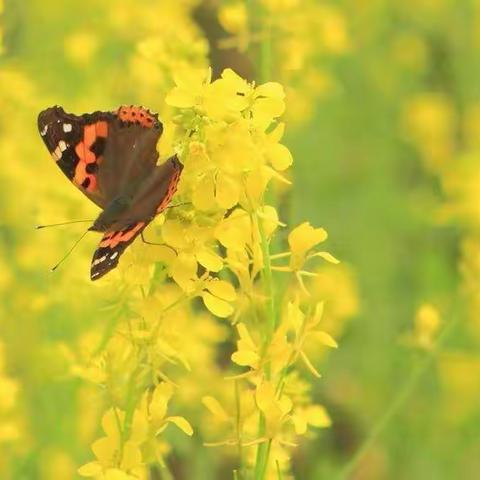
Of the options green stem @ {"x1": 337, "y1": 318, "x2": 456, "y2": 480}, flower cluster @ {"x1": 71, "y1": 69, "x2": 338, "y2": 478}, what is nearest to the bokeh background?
green stem @ {"x1": 337, "y1": 318, "x2": 456, "y2": 480}

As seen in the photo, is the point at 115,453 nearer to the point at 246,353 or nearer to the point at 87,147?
the point at 246,353

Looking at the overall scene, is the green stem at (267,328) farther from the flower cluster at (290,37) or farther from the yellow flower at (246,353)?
the flower cluster at (290,37)

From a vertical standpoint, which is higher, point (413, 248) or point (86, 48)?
point (86, 48)

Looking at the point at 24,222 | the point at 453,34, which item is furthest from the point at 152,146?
the point at 453,34

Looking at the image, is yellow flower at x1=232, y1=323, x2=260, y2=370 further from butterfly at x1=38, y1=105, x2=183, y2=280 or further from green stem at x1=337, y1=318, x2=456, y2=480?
green stem at x1=337, y1=318, x2=456, y2=480

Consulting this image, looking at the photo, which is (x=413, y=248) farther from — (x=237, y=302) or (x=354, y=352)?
(x=237, y=302)

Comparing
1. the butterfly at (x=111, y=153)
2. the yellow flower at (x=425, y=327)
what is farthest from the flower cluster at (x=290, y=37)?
the butterfly at (x=111, y=153)

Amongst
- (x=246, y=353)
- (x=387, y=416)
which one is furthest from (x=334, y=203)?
(x=246, y=353)
